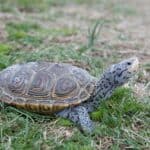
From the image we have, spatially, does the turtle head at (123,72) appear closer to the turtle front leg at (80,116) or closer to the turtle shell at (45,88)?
the turtle shell at (45,88)

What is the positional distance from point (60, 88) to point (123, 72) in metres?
0.57

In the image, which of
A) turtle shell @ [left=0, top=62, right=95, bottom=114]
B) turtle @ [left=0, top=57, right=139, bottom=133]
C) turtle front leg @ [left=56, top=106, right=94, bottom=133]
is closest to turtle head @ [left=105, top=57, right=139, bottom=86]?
turtle @ [left=0, top=57, right=139, bottom=133]

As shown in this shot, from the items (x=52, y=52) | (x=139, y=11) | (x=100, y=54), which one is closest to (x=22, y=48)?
(x=52, y=52)

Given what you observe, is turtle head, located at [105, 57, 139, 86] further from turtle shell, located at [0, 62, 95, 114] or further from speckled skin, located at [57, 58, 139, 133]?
turtle shell, located at [0, 62, 95, 114]

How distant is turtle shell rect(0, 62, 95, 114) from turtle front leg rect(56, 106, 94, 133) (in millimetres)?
62

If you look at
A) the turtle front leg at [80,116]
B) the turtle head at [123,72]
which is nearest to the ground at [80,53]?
the turtle front leg at [80,116]

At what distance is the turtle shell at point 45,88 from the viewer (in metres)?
3.95

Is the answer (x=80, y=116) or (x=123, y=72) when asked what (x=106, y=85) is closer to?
(x=123, y=72)

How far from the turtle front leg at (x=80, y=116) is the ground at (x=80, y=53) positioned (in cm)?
6

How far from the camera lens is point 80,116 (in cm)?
391

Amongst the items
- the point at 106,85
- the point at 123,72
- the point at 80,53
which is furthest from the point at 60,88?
the point at 80,53

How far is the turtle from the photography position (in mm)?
3949

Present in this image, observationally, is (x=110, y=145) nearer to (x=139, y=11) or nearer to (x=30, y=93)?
(x=30, y=93)

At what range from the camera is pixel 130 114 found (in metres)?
4.16
